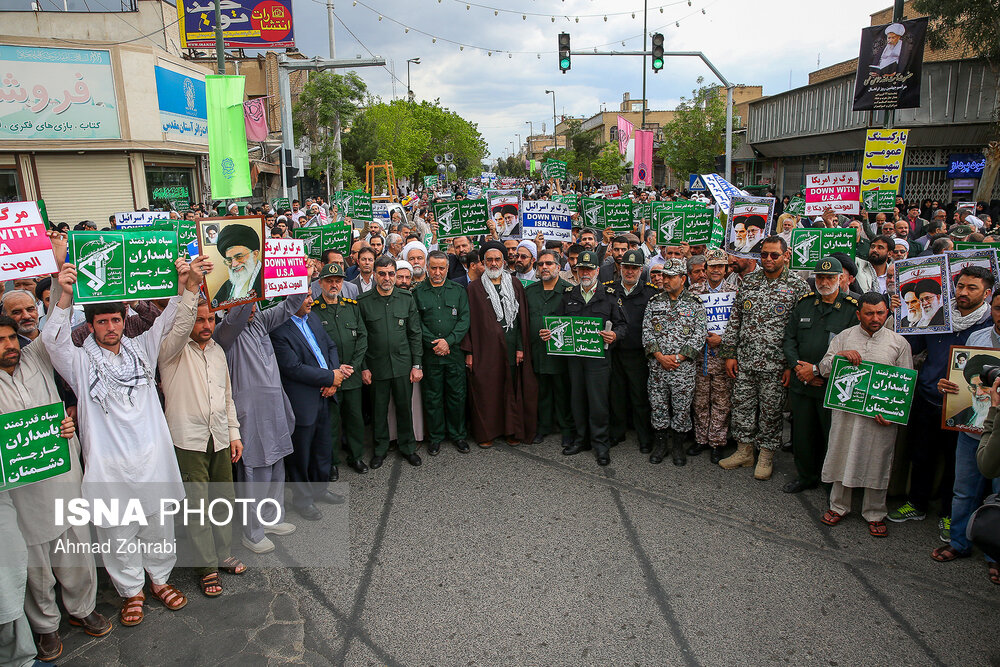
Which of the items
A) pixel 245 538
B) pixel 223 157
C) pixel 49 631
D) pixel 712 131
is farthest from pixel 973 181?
pixel 49 631

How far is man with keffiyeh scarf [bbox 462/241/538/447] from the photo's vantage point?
7062mm

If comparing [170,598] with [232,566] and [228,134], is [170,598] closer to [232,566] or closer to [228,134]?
[232,566]

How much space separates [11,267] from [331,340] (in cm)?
247

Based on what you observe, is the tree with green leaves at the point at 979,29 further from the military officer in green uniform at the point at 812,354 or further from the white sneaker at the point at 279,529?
the white sneaker at the point at 279,529

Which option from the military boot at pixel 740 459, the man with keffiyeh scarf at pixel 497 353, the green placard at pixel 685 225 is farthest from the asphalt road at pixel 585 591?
the green placard at pixel 685 225

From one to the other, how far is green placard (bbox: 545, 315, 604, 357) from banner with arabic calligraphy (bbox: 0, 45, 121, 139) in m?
18.6

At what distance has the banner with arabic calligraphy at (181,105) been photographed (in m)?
21.1

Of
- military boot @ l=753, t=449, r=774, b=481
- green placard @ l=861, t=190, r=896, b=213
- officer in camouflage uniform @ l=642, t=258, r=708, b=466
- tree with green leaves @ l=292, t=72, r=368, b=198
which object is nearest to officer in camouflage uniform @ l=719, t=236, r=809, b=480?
military boot @ l=753, t=449, r=774, b=481

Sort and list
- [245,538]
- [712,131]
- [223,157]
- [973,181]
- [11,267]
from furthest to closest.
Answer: [712,131]
[973,181]
[223,157]
[245,538]
[11,267]

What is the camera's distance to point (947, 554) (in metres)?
4.77

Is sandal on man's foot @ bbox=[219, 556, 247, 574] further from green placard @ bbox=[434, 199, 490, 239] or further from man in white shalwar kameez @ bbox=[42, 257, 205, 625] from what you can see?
green placard @ bbox=[434, 199, 490, 239]

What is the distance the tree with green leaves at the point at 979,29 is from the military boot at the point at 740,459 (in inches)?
661

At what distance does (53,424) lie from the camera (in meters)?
3.72

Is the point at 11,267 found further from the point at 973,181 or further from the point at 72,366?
the point at 973,181
